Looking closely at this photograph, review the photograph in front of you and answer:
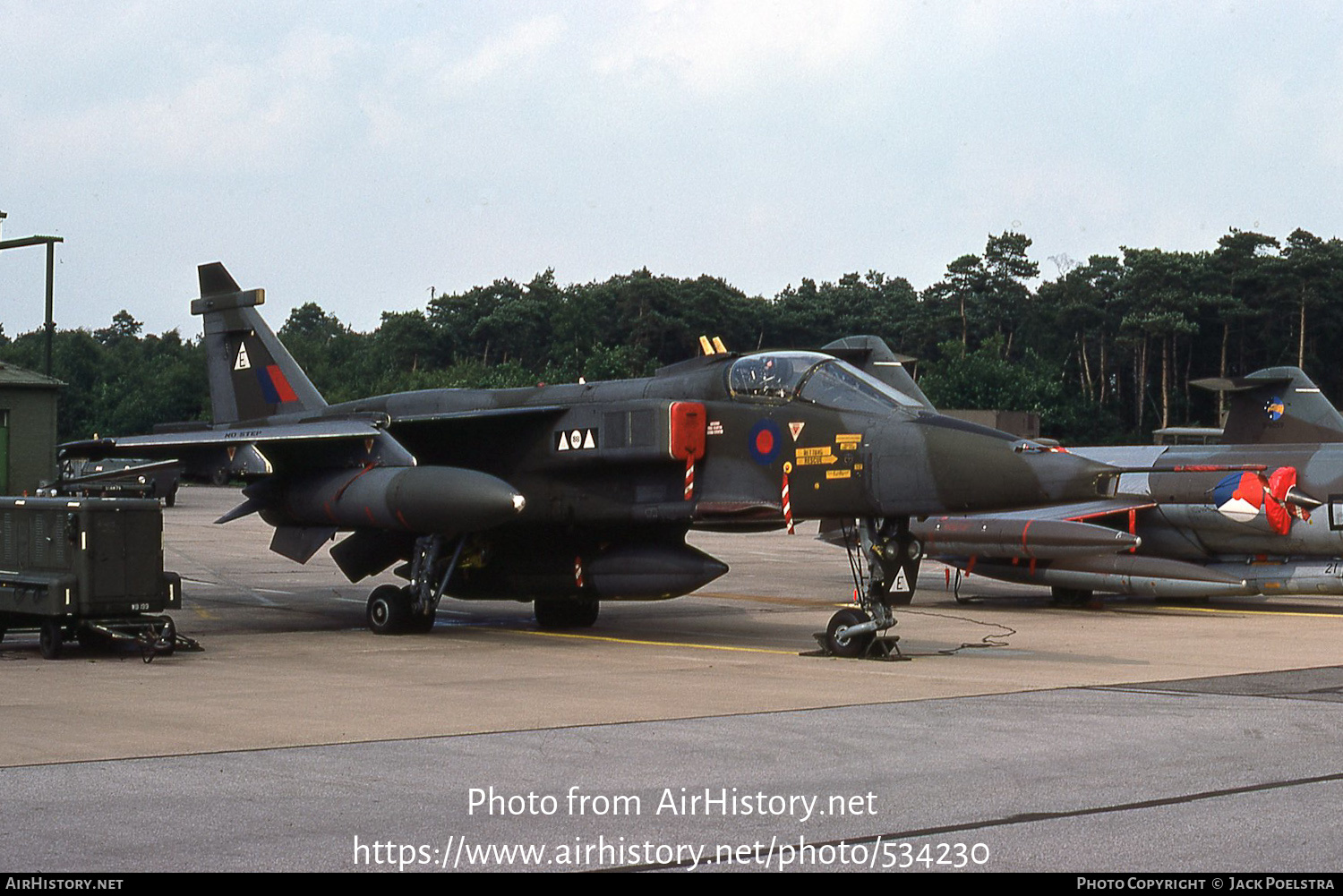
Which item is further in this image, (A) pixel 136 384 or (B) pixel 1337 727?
(A) pixel 136 384

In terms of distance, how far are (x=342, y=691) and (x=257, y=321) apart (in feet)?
30.1

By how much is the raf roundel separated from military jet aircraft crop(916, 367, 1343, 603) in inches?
300

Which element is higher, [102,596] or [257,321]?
[257,321]

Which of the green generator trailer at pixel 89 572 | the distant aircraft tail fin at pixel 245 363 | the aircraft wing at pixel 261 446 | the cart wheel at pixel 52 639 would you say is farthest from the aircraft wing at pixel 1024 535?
the cart wheel at pixel 52 639

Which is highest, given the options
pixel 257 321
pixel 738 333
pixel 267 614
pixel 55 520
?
pixel 738 333

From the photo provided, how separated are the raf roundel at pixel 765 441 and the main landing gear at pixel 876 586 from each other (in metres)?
1.08

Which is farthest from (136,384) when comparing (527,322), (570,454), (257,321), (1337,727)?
(1337,727)

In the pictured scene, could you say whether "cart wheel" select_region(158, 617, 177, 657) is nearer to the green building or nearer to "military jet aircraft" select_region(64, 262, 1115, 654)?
"military jet aircraft" select_region(64, 262, 1115, 654)

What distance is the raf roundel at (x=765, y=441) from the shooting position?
554 inches

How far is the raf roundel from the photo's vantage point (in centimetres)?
1407

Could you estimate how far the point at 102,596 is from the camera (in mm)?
13461

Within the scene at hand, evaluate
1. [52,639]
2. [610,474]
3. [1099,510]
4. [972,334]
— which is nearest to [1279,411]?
[1099,510]

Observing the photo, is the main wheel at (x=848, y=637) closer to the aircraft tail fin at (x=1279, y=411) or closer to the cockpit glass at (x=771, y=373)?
the cockpit glass at (x=771, y=373)
